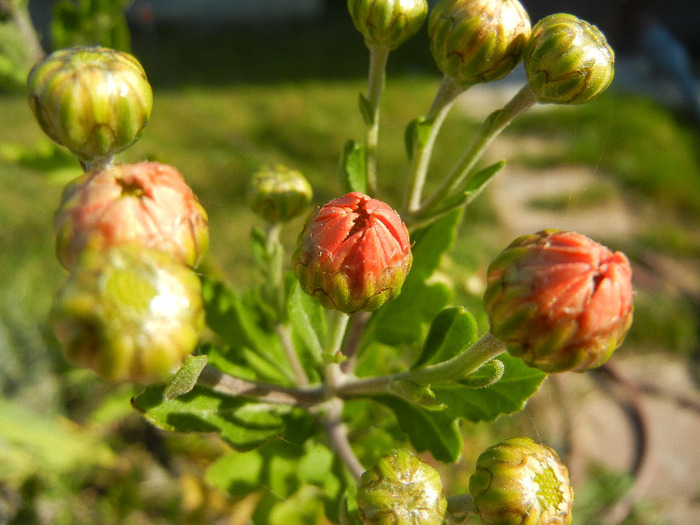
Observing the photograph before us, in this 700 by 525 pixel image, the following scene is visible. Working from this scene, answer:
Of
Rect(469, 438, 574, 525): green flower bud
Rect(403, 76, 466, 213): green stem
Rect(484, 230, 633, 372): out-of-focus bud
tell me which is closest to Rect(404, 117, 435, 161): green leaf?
Rect(403, 76, 466, 213): green stem

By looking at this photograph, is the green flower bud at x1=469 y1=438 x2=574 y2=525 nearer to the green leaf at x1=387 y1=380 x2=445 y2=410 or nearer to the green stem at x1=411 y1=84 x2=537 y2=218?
the green leaf at x1=387 y1=380 x2=445 y2=410

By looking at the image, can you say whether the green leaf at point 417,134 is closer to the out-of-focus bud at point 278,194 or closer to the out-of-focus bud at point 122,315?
the out-of-focus bud at point 278,194

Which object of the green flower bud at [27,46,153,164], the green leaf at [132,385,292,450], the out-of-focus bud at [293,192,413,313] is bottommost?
the green leaf at [132,385,292,450]

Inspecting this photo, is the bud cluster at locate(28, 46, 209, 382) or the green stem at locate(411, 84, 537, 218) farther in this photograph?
the green stem at locate(411, 84, 537, 218)

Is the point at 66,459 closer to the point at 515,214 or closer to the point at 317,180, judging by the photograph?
the point at 317,180

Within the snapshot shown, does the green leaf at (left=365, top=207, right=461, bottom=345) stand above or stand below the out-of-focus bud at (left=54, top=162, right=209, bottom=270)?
below

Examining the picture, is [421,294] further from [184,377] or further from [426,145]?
[184,377]

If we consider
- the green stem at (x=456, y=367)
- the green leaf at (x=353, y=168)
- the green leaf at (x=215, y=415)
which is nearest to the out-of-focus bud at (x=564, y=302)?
the green stem at (x=456, y=367)
